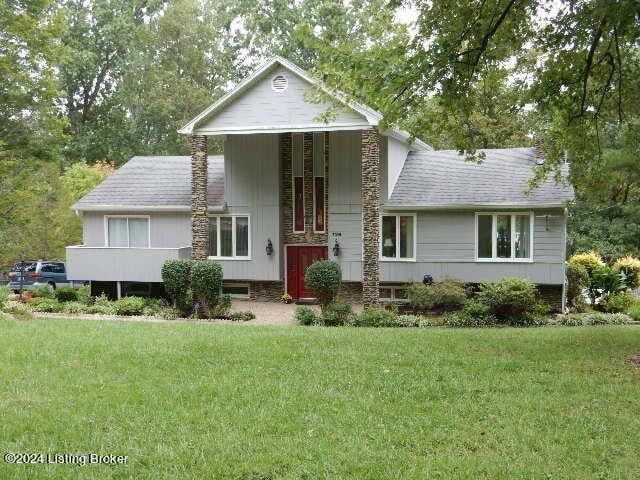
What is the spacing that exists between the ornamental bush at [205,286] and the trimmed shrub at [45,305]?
14.4 ft

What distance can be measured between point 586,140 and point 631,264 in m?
11.7

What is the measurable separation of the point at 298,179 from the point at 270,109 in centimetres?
329

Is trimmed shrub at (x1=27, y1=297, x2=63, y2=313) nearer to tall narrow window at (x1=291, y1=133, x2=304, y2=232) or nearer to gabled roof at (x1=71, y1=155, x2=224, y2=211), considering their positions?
gabled roof at (x1=71, y1=155, x2=224, y2=211)

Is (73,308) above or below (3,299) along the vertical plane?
below

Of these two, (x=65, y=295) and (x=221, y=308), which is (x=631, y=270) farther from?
(x=65, y=295)

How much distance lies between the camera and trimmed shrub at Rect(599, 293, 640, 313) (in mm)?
20891

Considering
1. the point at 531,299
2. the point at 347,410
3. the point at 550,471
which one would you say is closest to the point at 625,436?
the point at 550,471

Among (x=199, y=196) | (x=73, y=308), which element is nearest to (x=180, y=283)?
(x=199, y=196)

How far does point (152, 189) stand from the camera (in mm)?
24422

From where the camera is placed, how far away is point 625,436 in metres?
6.47

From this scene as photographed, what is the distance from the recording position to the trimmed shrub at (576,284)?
2134 centimetres

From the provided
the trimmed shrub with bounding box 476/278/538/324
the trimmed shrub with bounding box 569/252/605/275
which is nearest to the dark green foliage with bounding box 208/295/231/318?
the trimmed shrub with bounding box 476/278/538/324

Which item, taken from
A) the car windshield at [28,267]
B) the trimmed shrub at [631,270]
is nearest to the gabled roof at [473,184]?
the trimmed shrub at [631,270]

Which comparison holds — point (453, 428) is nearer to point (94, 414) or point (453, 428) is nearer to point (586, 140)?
point (94, 414)
